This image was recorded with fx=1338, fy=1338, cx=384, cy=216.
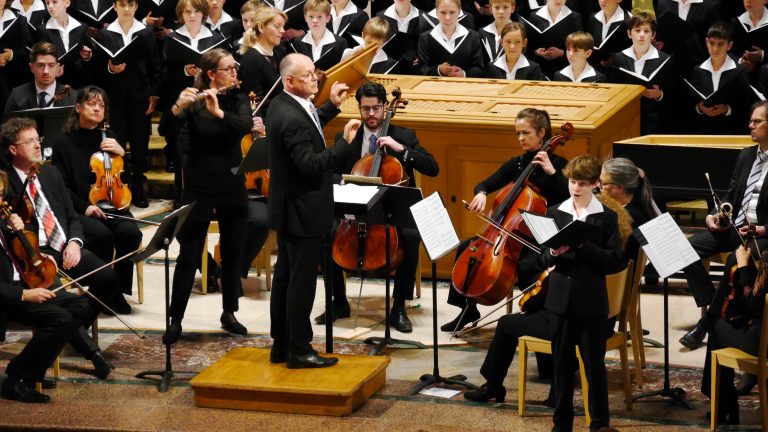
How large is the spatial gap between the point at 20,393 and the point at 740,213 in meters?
3.43

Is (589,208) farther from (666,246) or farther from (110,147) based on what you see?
(110,147)

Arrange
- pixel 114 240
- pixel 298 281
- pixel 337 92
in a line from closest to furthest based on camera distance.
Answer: pixel 298 281, pixel 337 92, pixel 114 240

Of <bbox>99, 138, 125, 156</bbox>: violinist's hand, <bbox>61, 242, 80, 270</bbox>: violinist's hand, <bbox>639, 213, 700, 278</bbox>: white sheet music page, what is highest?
<bbox>99, 138, 125, 156</bbox>: violinist's hand

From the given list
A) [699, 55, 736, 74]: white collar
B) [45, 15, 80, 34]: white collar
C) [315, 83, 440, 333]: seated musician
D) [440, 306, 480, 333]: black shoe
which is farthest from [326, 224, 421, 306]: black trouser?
[45, 15, 80, 34]: white collar

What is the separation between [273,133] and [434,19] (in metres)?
4.49

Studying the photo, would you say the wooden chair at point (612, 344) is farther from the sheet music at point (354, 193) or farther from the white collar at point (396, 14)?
the white collar at point (396, 14)

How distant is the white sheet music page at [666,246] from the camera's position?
16.6ft

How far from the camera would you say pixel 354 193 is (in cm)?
587

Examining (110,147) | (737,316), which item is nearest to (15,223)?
A: (110,147)

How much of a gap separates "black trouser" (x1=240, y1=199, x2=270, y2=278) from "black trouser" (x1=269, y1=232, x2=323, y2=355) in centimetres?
153

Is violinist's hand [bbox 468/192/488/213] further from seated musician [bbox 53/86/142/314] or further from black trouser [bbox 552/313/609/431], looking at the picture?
seated musician [bbox 53/86/142/314]

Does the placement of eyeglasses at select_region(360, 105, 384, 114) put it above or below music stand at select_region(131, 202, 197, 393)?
above

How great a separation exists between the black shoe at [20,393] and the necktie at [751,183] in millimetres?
3303

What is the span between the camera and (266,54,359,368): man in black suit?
5.36 metres
